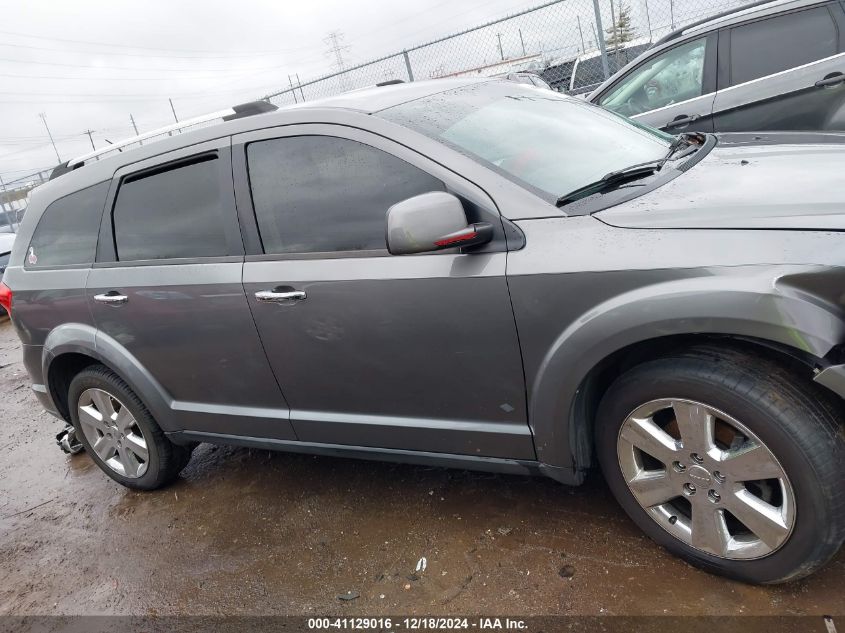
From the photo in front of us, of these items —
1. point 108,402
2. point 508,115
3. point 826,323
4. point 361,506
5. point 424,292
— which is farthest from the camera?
point 108,402

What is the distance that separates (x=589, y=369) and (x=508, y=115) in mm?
1232

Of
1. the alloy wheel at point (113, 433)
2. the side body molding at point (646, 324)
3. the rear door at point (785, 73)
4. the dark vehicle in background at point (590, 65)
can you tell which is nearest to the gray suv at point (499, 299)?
the side body molding at point (646, 324)

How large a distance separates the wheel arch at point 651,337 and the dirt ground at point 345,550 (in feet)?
1.37

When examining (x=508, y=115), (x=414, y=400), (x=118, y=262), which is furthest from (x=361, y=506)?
(x=508, y=115)

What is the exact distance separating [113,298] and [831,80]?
4.81 meters

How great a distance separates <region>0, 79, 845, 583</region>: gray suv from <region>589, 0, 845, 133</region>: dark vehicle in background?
2.17 m

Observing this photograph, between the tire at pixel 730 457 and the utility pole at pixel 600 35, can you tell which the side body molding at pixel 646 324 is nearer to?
the tire at pixel 730 457

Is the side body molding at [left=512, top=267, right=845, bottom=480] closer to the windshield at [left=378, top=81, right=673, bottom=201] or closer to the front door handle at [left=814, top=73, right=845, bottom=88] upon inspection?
the windshield at [left=378, top=81, right=673, bottom=201]

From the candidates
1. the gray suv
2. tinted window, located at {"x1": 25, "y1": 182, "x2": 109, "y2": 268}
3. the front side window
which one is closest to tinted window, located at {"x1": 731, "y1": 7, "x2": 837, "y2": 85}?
the front side window

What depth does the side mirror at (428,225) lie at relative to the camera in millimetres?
2051

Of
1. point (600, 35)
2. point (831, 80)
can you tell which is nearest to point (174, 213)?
point (831, 80)

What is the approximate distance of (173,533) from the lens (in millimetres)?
3217

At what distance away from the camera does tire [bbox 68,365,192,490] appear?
11.2 ft

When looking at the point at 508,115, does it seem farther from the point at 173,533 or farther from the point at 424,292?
the point at 173,533
